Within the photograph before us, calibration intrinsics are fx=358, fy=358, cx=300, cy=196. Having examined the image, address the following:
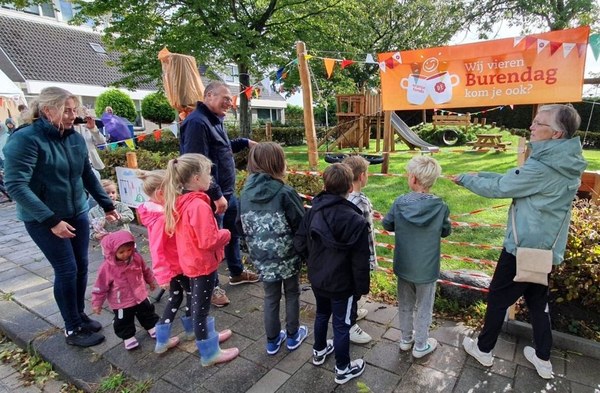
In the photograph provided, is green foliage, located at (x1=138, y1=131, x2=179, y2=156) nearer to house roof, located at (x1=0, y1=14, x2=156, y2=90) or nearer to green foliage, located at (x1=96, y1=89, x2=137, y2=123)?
green foliage, located at (x1=96, y1=89, x2=137, y2=123)

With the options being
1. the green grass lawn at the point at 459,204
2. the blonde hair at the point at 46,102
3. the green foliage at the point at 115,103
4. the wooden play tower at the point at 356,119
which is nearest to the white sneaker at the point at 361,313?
the green grass lawn at the point at 459,204

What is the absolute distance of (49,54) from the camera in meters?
19.5

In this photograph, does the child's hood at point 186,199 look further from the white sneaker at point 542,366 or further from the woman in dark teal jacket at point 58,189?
the white sneaker at point 542,366

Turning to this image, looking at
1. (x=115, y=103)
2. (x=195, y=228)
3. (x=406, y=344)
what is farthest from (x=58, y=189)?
(x=115, y=103)

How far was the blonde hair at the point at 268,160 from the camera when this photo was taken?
2344mm

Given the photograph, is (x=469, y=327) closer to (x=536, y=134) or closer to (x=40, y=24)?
(x=536, y=134)

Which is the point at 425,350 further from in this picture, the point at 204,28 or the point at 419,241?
the point at 204,28

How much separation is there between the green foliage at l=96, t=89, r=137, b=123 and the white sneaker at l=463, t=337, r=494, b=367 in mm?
18603

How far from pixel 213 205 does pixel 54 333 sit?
5.79 feet

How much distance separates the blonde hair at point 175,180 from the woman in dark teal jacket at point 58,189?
0.74 meters

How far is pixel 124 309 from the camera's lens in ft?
8.64

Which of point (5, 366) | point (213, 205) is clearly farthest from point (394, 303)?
point (5, 366)

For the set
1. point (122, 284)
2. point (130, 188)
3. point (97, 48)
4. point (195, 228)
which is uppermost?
point (97, 48)

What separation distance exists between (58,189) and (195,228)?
1.10 meters
